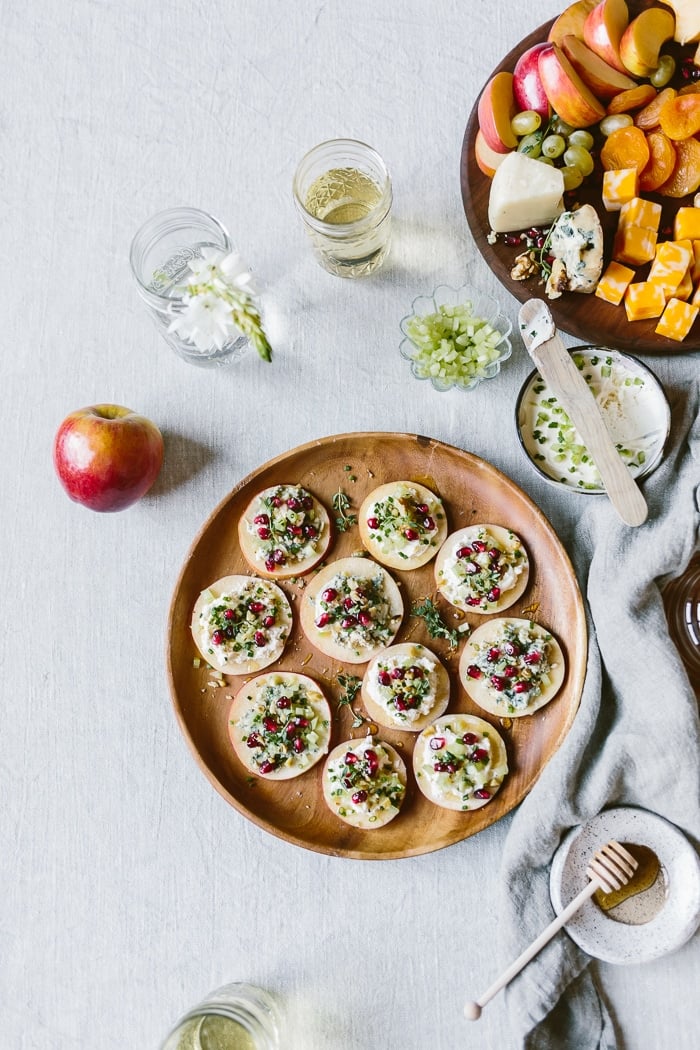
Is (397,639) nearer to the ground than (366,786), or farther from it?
farther from it

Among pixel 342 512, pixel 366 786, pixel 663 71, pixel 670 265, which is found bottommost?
pixel 366 786

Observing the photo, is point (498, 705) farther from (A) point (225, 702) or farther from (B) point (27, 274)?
(B) point (27, 274)

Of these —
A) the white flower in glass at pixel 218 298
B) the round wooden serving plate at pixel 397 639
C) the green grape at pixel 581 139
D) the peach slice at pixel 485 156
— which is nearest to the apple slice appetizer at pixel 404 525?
the round wooden serving plate at pixel 397 639

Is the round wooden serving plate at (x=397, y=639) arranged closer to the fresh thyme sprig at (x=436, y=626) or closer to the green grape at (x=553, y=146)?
the fresh thyme sprig at (x=436, y=626)

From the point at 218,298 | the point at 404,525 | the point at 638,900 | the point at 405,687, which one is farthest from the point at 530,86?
the point at 638,900

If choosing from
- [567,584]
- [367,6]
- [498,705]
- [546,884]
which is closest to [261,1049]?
[546,884]

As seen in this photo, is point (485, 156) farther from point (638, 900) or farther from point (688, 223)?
point (638, 900)

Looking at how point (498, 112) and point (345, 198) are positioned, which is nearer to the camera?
point (498, 112)
